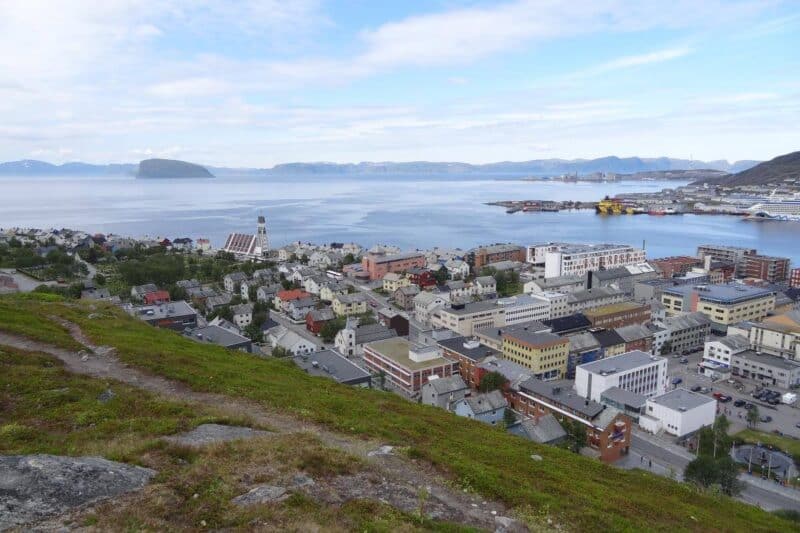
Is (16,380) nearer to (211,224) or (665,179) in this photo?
(211,224)

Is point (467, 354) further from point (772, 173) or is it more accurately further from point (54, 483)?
point (772, 173)

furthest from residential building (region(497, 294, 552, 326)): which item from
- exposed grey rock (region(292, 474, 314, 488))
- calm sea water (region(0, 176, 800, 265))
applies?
calm sea water (region(0, 176, 800, 265))

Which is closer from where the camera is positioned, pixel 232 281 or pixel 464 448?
pixel 464 448

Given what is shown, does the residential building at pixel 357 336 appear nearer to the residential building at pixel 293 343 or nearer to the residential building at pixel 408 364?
the residential building at pixel 293 343

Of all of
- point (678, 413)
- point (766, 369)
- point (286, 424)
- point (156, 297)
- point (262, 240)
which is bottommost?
point (766, 369)

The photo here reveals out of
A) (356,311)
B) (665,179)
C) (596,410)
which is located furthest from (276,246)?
(665,179)

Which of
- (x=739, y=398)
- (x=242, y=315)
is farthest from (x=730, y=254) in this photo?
(x=242, y=315)
